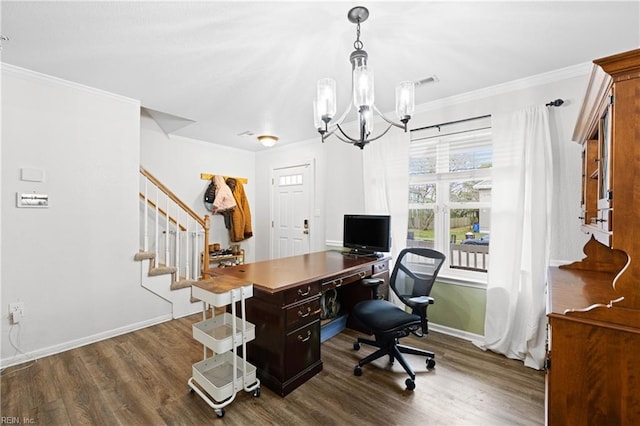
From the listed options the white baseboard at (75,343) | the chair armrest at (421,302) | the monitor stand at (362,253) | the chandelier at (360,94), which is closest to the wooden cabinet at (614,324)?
the chandelier at (360,94)

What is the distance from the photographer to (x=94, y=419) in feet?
5.75

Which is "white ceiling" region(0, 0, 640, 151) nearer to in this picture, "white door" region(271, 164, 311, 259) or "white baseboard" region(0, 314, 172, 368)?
"white door" region(271, 164, 311, 259)

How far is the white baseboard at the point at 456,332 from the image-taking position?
9.09 ft

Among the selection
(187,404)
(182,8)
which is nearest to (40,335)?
(187,404)

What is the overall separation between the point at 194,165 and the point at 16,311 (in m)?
2.73

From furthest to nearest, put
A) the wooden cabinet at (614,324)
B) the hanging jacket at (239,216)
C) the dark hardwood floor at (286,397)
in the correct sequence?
the hanging jacket at (239,216)
the dark hardwood floor at (286,397)
the wooden cabinet at (614,324)

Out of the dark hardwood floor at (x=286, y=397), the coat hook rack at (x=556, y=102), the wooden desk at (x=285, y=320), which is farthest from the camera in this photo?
the coat hook rack at (x=556, y=102)

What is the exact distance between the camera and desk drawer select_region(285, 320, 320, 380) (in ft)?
6.58

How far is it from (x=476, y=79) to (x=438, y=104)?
1.64 ft

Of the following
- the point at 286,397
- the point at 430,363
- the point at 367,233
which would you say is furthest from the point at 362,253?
the point at 286,397

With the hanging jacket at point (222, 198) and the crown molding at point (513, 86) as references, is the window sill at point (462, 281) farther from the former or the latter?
the hanging jacket at point (222, 198)

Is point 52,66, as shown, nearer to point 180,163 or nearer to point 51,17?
point 51,17

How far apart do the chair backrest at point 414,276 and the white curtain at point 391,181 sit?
44cm

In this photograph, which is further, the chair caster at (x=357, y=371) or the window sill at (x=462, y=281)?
the window sill at (x=462, y=281)
